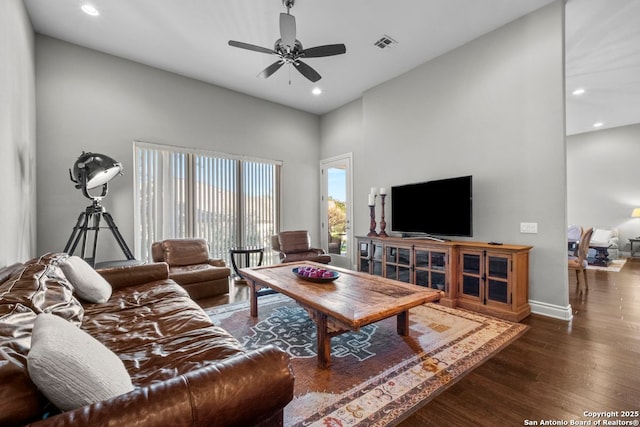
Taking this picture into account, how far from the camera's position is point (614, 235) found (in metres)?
7.04

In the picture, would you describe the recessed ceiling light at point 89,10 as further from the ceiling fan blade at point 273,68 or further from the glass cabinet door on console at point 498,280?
the glass cabinet door on console at point 498,280

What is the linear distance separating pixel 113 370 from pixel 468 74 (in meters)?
4.58

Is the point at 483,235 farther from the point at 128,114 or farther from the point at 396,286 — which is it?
the point at 128,114

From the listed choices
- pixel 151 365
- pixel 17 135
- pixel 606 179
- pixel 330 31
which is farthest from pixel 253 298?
pixel 606 179

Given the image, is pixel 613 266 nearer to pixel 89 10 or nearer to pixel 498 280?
pixel 498 280

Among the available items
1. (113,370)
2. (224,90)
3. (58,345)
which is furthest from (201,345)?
(224,90)

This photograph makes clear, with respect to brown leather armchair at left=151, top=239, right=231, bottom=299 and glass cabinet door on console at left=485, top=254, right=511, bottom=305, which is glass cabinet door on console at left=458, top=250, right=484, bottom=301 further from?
brown leather armchair at left=151, top=239, right=231, bottom=299

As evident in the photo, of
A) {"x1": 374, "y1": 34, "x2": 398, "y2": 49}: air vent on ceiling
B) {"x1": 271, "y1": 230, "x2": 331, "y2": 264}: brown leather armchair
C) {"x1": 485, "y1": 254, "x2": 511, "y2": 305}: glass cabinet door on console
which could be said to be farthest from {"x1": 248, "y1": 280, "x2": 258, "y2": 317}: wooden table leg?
{"x1": 374, "y1": 34, "x2": 398, "y2": 49}: air vent on ceiling

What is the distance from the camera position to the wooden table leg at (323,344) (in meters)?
2.04

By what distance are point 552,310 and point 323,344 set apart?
2667mm

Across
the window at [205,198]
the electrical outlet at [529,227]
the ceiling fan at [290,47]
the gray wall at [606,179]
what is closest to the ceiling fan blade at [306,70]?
the ceiling fan at [290,47]

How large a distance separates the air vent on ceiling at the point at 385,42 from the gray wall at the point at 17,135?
3.71 meters

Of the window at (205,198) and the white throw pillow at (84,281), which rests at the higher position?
the window at (205,198)

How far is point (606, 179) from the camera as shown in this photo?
727 cm
